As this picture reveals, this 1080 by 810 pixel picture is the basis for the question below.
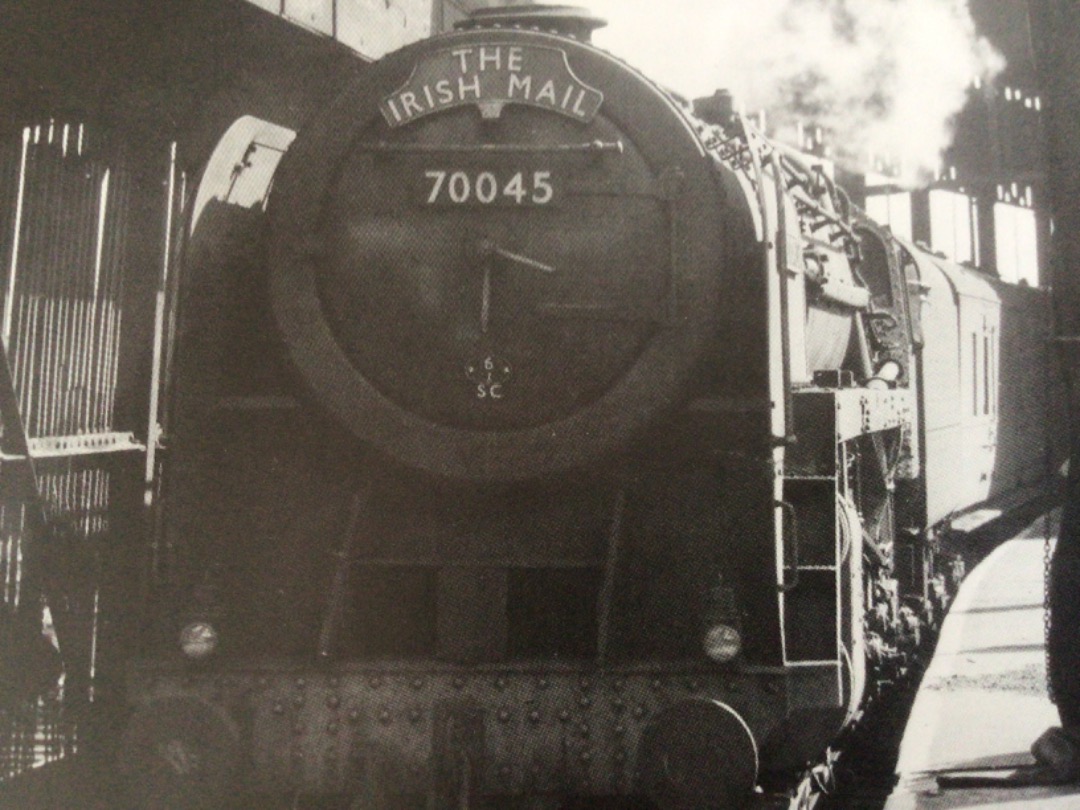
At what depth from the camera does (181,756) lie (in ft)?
11.1

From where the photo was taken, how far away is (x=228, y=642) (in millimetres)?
3721

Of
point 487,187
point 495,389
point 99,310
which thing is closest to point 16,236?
point 99,310

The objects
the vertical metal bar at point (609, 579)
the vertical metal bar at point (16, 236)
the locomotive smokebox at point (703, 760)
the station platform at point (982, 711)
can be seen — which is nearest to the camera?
the locomotive smokebox at point (703, 760)

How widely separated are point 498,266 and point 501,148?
0.36m

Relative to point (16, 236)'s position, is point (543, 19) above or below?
above

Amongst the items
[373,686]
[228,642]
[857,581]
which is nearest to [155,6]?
[228,642]

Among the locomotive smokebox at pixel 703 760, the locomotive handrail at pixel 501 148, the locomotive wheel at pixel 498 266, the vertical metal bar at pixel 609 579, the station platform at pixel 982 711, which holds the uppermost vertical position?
the locomotive handrail at pixel 501 148

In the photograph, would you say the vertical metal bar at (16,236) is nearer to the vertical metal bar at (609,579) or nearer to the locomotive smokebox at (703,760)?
the vertical metal bar at (609,579)

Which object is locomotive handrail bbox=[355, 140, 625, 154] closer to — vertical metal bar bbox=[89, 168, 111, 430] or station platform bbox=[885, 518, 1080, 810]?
vertical metal bar bbox=[89, 168, 111, 430]

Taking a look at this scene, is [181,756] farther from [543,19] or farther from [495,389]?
[543,19]

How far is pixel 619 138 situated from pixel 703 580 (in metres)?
1.33

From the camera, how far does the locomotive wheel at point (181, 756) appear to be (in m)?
3.38

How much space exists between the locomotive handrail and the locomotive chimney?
0.51 meters

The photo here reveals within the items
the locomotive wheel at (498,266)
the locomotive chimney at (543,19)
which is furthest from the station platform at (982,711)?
the locomotive chimney at (543,19)
